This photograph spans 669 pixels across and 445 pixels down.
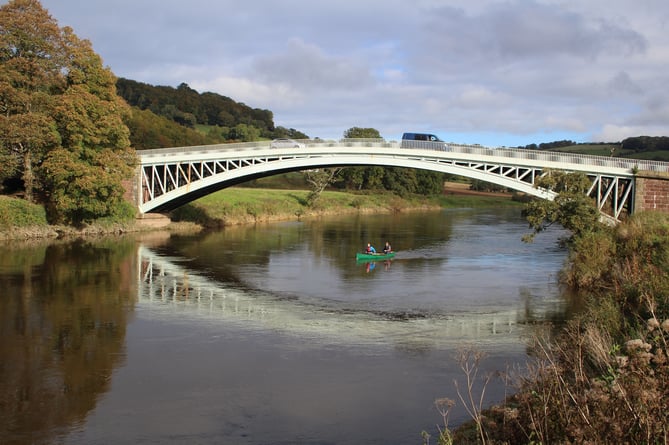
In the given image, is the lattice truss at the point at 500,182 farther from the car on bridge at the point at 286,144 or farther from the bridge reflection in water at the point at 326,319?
the bridge reflection in water at the point at 326,319

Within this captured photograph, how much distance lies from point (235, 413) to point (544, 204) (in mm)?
23126

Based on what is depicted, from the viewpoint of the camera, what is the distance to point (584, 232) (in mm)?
31094

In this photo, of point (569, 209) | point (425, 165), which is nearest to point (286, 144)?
point (425, 165)

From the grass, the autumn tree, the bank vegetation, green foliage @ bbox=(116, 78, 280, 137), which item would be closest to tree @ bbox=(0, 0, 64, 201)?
the autumn tree

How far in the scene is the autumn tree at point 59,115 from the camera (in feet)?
→ 135

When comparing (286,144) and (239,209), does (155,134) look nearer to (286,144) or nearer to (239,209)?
(239,209)

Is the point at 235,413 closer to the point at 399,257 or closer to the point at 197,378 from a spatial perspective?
the point at 197,378

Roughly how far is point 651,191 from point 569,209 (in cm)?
824

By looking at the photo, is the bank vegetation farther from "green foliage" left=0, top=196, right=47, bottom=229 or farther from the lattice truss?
"green foliage" left=0, top=196, right=47, bottom=229

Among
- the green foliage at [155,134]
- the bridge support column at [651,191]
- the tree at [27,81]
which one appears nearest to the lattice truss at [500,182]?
the bridge support column at [651,191]

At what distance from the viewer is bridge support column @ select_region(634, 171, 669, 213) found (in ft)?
119

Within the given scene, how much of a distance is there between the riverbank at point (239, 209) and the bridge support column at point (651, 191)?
3447 cm

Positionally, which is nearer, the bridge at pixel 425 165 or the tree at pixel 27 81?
the bridge at pixel 425 165

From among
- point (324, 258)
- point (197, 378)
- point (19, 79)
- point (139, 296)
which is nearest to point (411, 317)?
point (197, 378)
